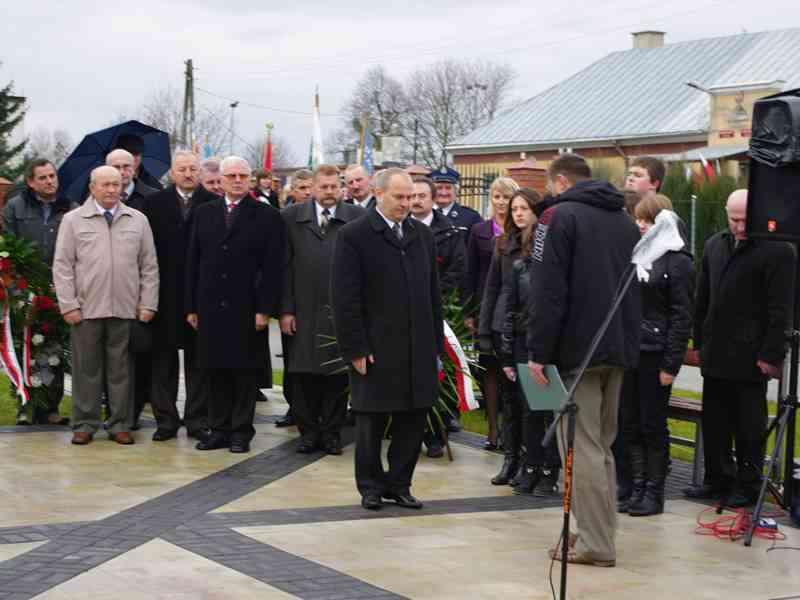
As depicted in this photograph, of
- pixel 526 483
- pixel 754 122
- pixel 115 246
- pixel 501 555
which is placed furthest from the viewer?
pixel 115 246

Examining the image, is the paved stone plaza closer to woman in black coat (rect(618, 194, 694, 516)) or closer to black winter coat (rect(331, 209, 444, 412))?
woman in black coat (rect(618, 194, 694, 516))

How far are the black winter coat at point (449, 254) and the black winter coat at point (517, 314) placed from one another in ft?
5.53

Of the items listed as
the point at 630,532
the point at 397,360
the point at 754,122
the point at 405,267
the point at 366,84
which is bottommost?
the point at 630,532

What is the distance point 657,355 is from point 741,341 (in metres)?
0.57

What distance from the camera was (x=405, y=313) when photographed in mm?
8578

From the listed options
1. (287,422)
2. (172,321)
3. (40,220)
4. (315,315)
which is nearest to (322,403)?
(315,315)

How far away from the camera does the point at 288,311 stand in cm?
1064

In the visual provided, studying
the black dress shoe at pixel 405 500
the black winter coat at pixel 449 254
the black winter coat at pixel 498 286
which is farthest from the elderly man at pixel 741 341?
the black winter coat at pixel 449 254

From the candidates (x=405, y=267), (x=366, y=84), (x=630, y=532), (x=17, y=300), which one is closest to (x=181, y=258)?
(x=17, y=300)

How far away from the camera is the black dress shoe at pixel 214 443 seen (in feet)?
34.5

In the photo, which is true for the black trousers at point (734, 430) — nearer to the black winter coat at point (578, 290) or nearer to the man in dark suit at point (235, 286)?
the black winter coat at point (578, 290)

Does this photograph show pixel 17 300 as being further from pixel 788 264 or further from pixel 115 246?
pixel 788 264

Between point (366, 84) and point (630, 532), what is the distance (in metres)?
76.7

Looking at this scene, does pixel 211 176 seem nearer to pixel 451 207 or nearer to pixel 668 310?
pixel 451 207
